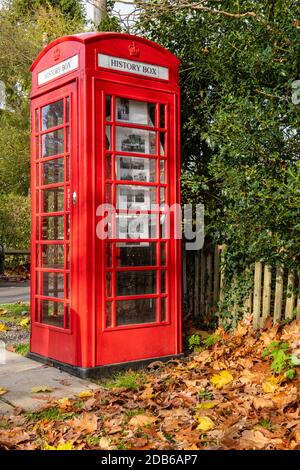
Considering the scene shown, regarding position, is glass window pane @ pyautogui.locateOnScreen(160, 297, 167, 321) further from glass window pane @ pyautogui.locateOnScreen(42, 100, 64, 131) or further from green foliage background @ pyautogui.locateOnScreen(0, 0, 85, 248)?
green foliage background @ pyautogui.locateOnScreen(0, 0, 85, 248)

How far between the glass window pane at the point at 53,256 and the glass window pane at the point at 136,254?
0.58 meters

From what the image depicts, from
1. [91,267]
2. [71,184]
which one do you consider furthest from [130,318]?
[71,184]

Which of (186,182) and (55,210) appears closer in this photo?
(55,210)

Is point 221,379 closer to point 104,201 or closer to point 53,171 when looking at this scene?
point 104,201

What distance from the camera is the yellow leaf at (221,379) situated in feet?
14.9

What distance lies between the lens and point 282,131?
5078 millimetres

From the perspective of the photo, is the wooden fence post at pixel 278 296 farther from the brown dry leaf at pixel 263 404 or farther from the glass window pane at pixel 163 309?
the brown dry leaf at pixel 263 404

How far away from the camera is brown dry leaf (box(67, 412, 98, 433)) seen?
3623mm

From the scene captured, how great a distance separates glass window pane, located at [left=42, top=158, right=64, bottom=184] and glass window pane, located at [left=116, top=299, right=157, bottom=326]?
1.33 metres

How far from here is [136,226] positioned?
17.2 feet

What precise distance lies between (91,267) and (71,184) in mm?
789

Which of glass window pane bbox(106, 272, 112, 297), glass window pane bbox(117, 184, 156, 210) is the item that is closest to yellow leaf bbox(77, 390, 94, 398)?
glass window pane bbox(106, 272, 112, 297)
